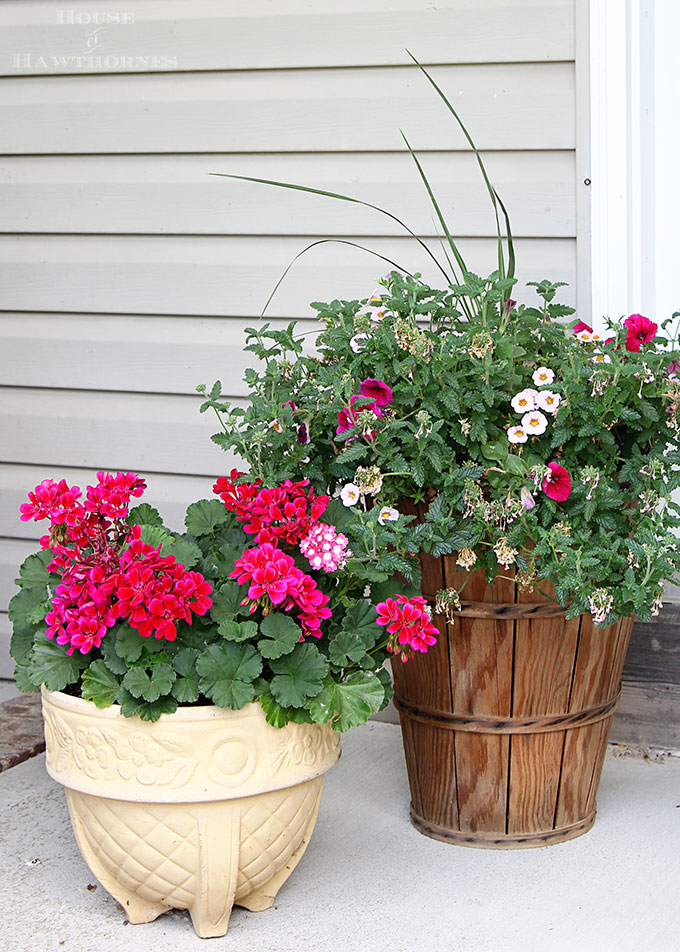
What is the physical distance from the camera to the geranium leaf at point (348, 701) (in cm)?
150

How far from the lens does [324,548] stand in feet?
5.01

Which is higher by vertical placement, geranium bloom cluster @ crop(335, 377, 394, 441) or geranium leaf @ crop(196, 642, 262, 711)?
geranium bloom cluster @ crop(335, 377, 394, 441)

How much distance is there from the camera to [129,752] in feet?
4.88

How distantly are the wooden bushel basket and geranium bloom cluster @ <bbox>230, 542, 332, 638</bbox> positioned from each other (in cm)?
32

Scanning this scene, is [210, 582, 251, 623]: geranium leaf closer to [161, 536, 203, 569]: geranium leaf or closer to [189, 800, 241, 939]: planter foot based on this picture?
[161, 536, 203, 569]: geranium leaf

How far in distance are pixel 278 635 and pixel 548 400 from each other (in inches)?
22.2

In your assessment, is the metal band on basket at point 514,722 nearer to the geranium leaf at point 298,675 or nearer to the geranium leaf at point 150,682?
the geranium leaf at point 298,675

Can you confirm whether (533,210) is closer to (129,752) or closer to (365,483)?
(365,483)

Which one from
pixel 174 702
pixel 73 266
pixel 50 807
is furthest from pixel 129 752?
pixel 73 266

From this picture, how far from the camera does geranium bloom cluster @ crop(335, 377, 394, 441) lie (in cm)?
164

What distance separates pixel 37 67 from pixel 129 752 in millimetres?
1829

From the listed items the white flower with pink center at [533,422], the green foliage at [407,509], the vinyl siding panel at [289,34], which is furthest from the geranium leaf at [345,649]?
the vinyl siding panel at [289,34]

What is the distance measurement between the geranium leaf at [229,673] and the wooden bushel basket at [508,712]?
1.33ft

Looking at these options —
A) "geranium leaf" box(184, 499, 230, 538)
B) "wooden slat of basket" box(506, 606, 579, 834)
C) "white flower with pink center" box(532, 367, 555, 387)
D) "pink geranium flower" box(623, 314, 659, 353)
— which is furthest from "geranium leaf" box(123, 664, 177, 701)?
"pink geranium flower" box(623, 314, 659, 353)
